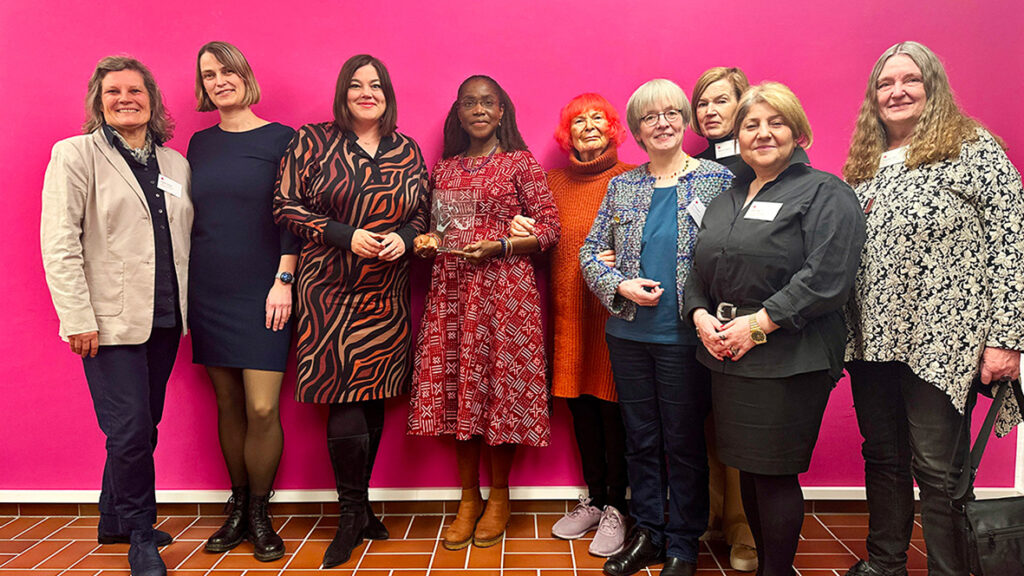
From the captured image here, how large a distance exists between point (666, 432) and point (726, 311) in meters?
0.55

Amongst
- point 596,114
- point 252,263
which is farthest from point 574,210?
point 252,263

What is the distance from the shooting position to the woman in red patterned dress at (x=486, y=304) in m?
2.37

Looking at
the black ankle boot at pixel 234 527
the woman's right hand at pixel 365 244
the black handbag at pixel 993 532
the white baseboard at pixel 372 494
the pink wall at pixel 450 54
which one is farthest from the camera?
the white baseboard at pixel 372 494

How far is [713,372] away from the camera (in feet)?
6.14

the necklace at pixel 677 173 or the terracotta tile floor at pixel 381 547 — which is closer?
the necklace at pixel 677 173

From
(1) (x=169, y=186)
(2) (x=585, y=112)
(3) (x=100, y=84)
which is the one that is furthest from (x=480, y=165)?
(3) (x=100, y=84)

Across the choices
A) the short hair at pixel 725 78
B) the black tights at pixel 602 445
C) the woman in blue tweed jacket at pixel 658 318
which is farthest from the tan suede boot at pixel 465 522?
the short hair at pixel 725 78

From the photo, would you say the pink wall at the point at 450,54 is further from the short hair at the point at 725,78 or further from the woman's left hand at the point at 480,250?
the woman's left hand at the point at 480,250

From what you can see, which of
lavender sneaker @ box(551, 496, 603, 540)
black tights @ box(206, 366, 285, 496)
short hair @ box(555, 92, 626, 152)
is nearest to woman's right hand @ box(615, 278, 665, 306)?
short hair @ box(555, 92, 626, 152)

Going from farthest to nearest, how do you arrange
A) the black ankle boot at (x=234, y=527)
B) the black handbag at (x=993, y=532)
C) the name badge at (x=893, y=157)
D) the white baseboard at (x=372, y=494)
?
the white baseboard at (x=372, y=494) < the black ankle boot at (x=234, y=527) < the name badge at (x=893, y=157) < the black handbag at (x=993, y=532)

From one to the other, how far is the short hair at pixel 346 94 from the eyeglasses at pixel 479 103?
11.2 inches

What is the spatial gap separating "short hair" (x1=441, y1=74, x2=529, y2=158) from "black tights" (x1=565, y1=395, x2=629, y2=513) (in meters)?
1.11

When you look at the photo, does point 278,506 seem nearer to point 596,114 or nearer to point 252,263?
point 252,263

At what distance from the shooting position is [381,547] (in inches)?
99.0
